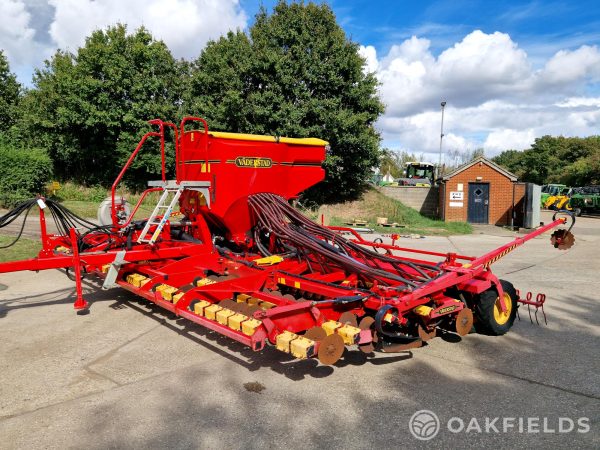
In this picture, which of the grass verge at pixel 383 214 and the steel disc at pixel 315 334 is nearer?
the steel disc at pixel 315 334

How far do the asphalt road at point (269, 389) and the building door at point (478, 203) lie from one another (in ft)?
Answer: 51.2

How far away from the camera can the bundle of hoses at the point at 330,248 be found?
4918mm

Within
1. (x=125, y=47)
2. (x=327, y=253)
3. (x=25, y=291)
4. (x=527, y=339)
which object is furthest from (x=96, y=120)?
(x=527, y=339)

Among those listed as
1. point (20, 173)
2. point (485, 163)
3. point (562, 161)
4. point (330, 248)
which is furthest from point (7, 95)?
point (562, 161)

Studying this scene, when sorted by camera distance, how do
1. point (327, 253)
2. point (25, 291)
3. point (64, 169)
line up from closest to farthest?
point (327, 253) → point (25, 291) → point (64, 169)

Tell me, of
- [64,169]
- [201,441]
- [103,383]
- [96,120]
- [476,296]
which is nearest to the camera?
[201,441]

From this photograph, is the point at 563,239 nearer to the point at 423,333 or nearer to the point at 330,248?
the point at 423,333

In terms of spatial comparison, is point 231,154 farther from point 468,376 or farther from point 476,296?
point 468,376

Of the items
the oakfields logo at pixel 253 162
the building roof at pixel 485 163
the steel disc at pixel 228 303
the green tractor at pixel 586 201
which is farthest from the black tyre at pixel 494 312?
the green tractor at pixel 586 201

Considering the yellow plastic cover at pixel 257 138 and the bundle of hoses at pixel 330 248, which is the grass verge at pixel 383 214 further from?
the bundle of hoses at pixel 330 248

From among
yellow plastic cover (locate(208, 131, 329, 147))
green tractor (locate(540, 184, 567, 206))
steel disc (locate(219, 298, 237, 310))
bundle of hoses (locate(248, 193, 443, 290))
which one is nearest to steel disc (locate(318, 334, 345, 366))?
bundle of hoses (locate(248, 193, 443, 290))

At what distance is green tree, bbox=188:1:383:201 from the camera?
64.5 ft

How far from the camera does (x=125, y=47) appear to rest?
24.7 metres

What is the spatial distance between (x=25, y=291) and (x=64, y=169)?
22.7 meters
